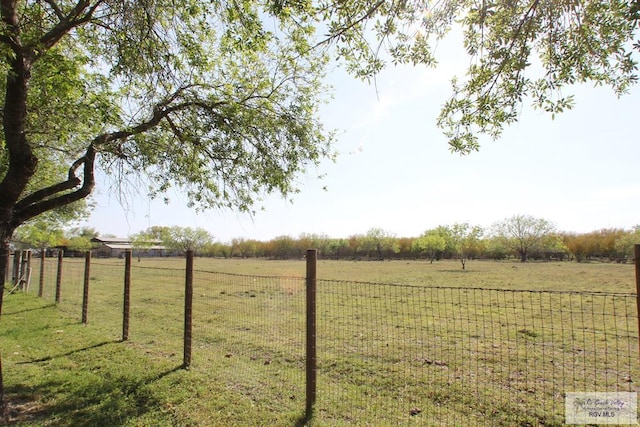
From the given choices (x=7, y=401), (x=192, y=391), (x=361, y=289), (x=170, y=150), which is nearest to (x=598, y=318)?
(x=361, y=289)

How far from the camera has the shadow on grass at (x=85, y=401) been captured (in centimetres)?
427

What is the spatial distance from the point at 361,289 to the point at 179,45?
16343 mm

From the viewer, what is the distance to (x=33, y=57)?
14.0 ft

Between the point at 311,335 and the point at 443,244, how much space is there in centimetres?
6278

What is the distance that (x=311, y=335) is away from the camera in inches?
181

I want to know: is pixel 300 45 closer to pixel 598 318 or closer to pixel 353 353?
pixel 353 353

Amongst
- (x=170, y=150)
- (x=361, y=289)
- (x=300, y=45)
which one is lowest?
(x=361, y=289)

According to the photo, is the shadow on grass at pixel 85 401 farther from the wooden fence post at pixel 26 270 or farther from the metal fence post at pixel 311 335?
the wooden fence post at pixel 26 270

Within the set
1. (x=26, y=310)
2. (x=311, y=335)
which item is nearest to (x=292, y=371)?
(x=311, y=335)

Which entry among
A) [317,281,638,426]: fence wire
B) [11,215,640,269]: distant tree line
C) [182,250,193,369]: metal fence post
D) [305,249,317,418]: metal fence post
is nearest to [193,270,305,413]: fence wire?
[305,249,317,418]: metal fence post

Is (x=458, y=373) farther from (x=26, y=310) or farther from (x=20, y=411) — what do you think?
(x=26, y=310)

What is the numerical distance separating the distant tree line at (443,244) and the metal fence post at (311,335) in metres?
43.8

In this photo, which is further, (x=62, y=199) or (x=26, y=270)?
(x=26, y=270)

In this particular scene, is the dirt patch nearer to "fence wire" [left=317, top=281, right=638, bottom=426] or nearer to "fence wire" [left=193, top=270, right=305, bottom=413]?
"fence wire" [left=193, top=270, right=305, bottom=413]
